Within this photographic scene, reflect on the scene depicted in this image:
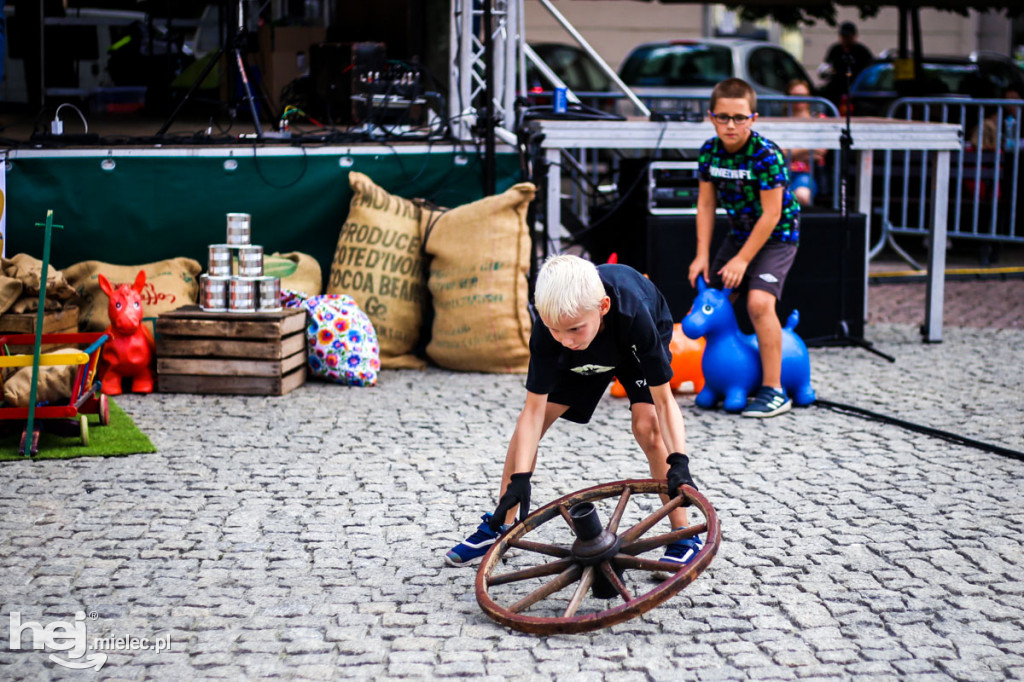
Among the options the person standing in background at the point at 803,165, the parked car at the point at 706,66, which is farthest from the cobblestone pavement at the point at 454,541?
the parked car at the point at 706,66

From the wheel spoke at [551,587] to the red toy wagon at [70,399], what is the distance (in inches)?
102

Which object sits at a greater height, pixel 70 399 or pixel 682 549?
pixel 70 399

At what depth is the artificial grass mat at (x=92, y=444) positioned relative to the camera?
5.13 meters

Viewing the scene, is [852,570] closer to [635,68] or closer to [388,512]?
[388,512]

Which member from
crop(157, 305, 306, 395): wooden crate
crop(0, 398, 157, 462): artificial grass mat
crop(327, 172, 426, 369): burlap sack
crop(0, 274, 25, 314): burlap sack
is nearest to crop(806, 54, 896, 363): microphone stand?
crop(327, 172, 426, 369): burlap sack

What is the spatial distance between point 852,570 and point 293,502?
2.10 meters

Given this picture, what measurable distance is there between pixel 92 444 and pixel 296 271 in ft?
6.92

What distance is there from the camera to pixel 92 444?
5.29 m

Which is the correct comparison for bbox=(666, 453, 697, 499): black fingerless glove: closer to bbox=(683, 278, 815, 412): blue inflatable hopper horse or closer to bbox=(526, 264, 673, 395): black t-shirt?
bbox=(526, 264, 673, 395): black t-shirt

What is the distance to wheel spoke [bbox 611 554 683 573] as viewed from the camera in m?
3.49

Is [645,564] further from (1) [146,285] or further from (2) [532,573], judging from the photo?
(1) [146,285]

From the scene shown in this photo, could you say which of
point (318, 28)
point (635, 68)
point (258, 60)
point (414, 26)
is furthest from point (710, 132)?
point (635, 68)

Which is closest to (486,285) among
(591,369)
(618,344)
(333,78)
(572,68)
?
(591,369)

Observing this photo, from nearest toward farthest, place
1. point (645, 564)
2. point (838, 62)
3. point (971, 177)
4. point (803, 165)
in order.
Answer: point (645, 564) < point (803, 165) < point (971, 177) < point (838, 62)
